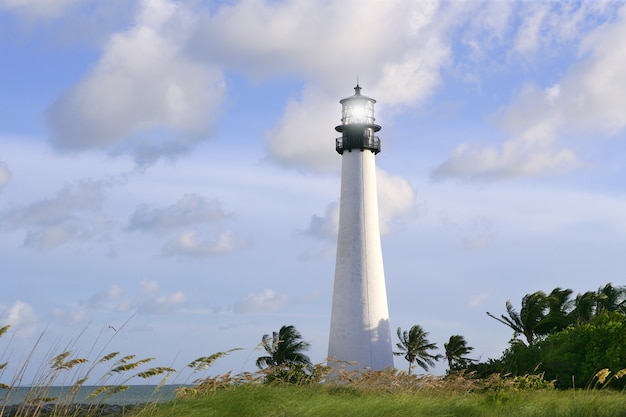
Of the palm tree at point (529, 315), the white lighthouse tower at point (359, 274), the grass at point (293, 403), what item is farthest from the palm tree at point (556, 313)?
the grass at point (293, 403)

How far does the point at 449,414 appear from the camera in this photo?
11.3m

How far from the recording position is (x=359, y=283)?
3416 cm

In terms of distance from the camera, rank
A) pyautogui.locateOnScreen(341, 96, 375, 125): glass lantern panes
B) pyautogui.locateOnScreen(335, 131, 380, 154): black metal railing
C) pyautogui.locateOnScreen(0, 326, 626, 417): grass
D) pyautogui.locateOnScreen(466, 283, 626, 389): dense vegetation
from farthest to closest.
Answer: pyautogui.locateOnScreen(341, 96, 375, 125): glass lantern panes < pyautogui.locateOnScreen(335, 131, 380, 154): black metal railing < pyautogui.locateOnScreen(466, 283, 626, 389): dense vegetation < pyautogui.locateOnScreen(0, 326, 626, 417): grass

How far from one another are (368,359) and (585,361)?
9.58m

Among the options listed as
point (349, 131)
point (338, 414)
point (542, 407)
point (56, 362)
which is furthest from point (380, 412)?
point (349, 131)

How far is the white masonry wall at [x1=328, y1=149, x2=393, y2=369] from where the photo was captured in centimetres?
3409

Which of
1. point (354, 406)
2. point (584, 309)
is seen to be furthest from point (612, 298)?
point (354, 406)

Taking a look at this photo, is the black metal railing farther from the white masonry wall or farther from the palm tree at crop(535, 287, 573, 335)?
the palm tree at crop(535, 287, 573, 335)

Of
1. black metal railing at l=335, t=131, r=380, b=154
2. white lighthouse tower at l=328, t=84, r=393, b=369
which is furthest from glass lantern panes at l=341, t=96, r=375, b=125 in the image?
white lighthouse tower at l=328, t=84, r=393, b=369

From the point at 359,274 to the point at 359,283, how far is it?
421mm

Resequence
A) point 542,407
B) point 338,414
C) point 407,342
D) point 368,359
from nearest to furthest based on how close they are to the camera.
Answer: point 338,414 < point 542,407 < point 368,359 < point 407,342

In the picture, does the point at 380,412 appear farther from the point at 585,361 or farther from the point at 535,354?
the point at 535,354

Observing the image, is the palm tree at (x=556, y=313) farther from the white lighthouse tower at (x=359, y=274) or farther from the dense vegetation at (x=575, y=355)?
the white lighthouse tower at (x=359, y=274)

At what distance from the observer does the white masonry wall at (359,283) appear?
1342 inches
